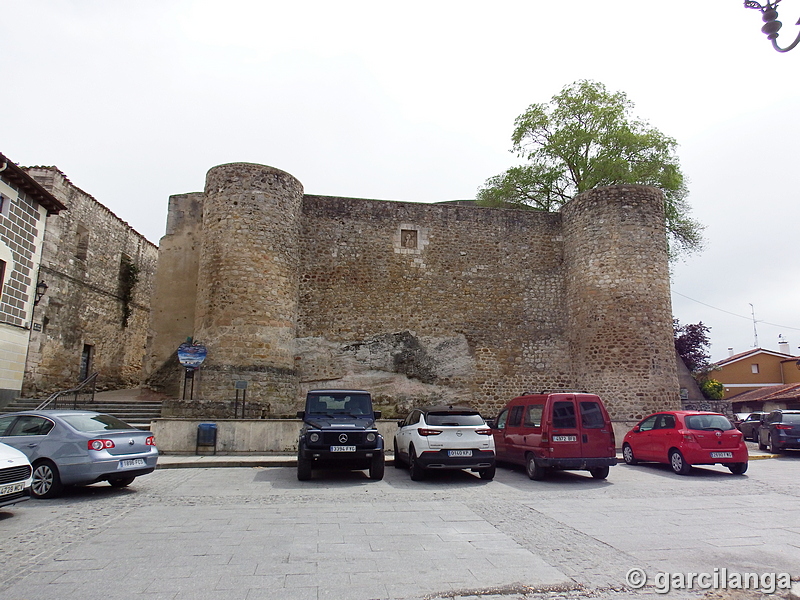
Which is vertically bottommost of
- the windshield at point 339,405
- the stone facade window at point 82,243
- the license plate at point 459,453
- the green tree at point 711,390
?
the license plate at point 459,453

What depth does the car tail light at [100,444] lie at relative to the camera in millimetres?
8017

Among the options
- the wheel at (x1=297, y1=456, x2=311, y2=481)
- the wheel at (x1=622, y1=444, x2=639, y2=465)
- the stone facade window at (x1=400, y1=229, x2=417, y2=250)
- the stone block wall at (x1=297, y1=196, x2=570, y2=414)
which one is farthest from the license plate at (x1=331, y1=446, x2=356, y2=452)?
the stone facade window at (x1=400, y1=229, x2=417, y2=250)

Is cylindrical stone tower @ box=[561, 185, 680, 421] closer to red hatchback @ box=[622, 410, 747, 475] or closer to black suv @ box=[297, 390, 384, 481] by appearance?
red hatchback @ box=[622, 410, 747, 475]

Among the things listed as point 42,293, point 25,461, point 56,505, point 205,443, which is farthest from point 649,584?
point 42,293

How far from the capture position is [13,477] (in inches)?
252

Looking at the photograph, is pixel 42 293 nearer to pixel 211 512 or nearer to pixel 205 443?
pixel 205 443

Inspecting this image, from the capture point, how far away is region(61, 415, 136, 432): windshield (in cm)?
833

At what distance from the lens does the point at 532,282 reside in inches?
821

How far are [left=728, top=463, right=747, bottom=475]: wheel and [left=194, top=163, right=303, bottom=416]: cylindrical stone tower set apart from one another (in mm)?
12181

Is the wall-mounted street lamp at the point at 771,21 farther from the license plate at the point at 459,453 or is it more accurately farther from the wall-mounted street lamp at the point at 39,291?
the wall-mounted street lamp at the point at 39,291

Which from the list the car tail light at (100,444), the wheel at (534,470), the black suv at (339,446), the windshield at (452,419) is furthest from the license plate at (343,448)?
the car tail light at (100,444)

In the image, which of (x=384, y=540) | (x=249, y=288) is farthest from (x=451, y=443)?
(x=249, y=288)

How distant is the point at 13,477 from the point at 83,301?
16212 mm

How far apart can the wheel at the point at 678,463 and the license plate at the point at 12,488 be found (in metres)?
11.3
